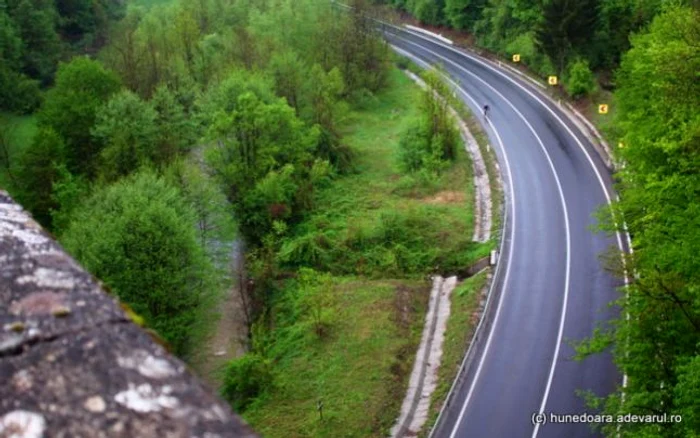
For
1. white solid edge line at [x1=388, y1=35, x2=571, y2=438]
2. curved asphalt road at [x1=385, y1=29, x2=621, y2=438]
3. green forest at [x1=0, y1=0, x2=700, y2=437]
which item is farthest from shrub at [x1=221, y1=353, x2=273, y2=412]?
white solid edge line at [x1=388, y1=35, x2=571, y2=438]

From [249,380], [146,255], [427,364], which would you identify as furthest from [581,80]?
[146,255]

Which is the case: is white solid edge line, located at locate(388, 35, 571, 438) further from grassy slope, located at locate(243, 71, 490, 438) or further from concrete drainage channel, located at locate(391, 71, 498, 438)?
grassy slope, located at locate(243, 71, 490, 438)

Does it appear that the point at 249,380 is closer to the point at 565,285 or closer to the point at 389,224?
the point at 389,224

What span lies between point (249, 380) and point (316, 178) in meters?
19.5

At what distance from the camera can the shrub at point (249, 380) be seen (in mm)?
28000

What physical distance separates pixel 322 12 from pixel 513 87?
1792cm

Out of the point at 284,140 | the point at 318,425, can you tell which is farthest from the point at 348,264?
the point at 318,425


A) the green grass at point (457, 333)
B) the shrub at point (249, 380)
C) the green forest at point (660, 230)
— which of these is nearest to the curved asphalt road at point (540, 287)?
the green grass at point (457, 333)

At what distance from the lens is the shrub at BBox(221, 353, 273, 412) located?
28.0m

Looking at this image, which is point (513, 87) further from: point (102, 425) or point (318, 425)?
point (102, 425)

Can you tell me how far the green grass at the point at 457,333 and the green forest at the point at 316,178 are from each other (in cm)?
70

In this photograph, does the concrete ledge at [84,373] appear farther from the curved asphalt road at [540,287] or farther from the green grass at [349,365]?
the curved asphalt road at [540,287]

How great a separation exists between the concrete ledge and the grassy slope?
73.2 ft

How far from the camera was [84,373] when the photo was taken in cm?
343
